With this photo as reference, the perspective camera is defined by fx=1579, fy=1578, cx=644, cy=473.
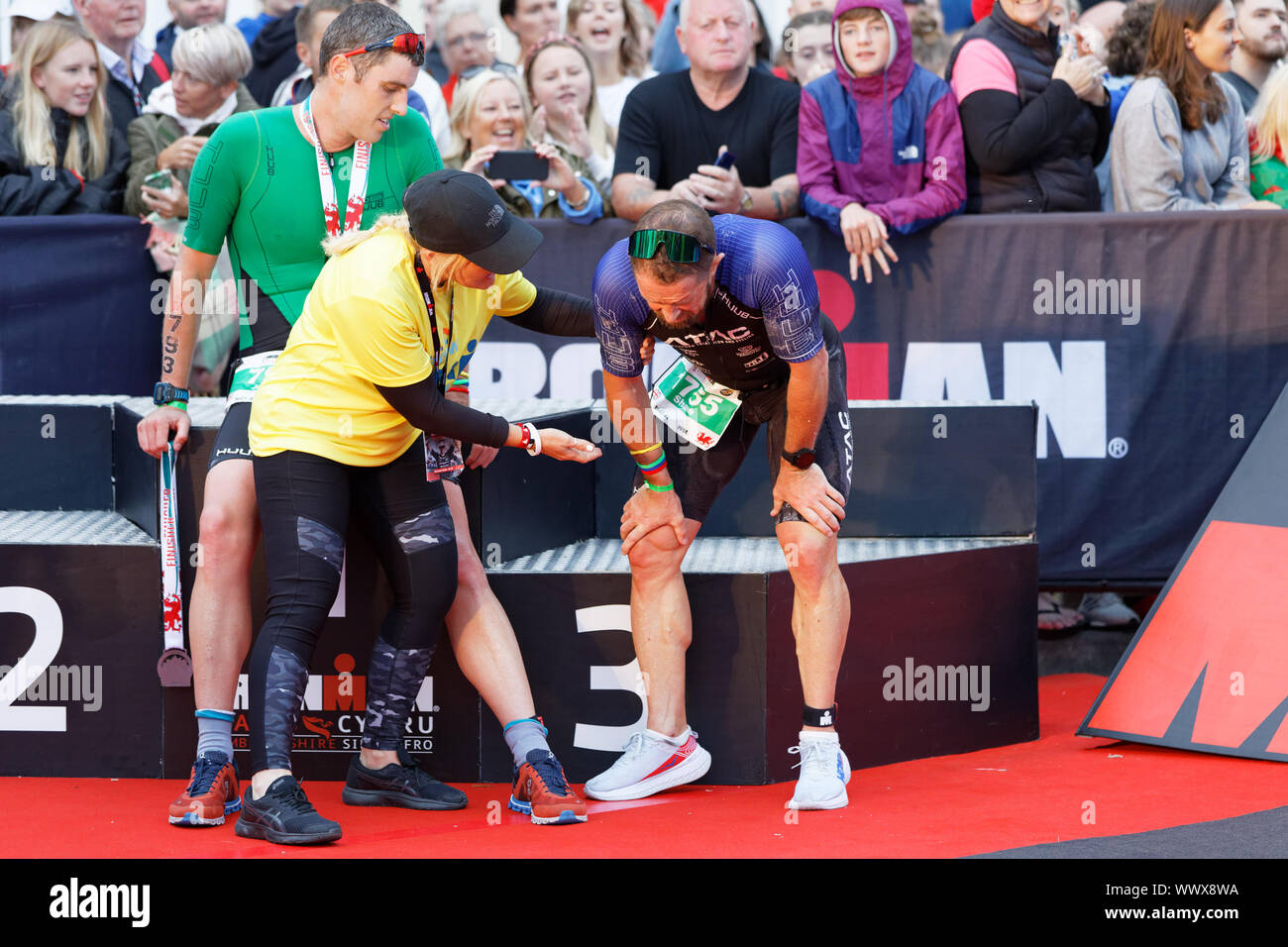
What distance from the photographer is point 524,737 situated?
4258mm

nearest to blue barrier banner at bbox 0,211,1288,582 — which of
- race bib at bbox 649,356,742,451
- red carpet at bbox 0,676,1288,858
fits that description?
red carpet at bbox 0,676,1288,858

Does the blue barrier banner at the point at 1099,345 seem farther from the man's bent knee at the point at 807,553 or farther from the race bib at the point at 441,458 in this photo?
the race bib at the point at 441,458

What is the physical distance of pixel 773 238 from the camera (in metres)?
4.04

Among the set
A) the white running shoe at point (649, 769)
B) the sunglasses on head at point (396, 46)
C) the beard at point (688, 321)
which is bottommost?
the white running shoe at point (649, 769)

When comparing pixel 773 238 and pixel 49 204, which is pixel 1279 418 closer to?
pixel 773 238

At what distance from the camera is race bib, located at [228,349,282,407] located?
439cm

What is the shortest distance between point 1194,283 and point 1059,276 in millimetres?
522

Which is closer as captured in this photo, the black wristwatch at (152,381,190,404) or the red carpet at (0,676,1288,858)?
the red carpet at (0,676,1288,858)

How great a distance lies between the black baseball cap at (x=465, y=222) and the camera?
153 inches

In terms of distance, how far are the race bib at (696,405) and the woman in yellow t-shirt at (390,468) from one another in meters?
0.38

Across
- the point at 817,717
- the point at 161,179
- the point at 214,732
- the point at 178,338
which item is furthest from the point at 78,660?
the point at 161,179

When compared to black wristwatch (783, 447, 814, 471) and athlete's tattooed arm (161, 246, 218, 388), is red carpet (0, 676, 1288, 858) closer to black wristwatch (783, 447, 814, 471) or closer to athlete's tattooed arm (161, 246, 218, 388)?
black wristwatch (783, 447, 814, 471)

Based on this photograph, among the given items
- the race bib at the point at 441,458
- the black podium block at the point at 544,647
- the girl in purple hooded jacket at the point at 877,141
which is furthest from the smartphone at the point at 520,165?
the race bib at the point at 441,458

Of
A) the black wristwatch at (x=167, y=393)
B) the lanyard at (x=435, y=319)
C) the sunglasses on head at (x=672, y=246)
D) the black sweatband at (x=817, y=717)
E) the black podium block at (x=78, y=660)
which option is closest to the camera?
the sunglasses on head at (x=672, y=246)
